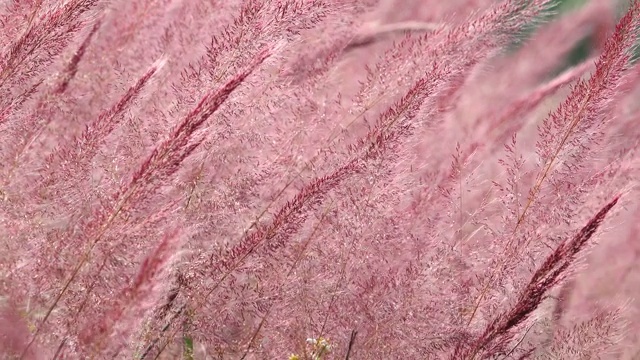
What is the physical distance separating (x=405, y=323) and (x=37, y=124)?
38.7 inches

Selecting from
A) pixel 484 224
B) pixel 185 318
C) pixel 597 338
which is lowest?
pixel 597 338

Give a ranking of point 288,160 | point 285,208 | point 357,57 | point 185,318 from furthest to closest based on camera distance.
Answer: point 357,57 → point 288,160 → point 185,318 → point 285,208

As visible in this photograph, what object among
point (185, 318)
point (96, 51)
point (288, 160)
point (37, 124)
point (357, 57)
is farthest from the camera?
point (357, 57)

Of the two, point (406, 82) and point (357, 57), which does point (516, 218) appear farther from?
point (357, 57)

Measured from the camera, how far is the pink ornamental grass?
6.18 feet

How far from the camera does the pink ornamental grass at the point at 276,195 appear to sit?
1885mm

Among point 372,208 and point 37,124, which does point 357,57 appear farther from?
point 37,124

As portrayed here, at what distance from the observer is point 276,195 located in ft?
8.33

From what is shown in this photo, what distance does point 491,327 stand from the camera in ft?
6.48

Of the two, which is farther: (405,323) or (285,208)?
(405,323)

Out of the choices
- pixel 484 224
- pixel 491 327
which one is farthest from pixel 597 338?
pixel 491 327

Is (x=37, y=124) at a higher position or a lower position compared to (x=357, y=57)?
higher

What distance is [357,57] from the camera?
11.8 feet

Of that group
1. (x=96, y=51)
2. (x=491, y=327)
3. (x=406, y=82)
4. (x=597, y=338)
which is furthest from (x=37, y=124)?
(x=597, y=338)
